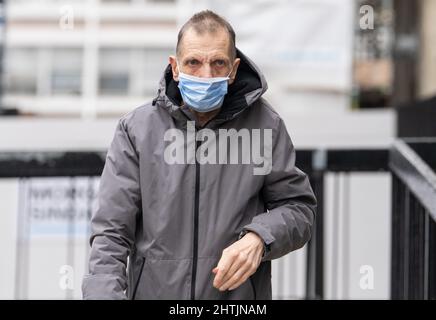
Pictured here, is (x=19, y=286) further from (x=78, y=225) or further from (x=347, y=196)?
(x=347, y=196)

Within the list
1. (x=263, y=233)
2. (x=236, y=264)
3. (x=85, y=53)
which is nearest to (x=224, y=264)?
(x=236, y=264)

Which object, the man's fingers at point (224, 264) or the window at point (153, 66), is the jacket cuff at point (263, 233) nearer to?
the man's fingers at point (224, 264)

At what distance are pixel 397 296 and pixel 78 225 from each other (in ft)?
8.84

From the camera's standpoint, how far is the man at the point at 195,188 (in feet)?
9.16

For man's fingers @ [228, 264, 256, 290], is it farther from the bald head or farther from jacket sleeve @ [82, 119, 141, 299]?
the bald head

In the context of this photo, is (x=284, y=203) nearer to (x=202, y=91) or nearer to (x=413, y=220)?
(x=202, y=91)

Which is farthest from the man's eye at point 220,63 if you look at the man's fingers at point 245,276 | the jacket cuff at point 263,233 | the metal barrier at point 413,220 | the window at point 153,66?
the window at point 153,66

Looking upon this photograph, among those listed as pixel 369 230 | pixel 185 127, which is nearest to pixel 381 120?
pixel 369 230

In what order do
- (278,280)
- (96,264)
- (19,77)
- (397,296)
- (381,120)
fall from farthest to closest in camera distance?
(19,77) → (381,120) → (278,280) → (397,296) → (96,264)

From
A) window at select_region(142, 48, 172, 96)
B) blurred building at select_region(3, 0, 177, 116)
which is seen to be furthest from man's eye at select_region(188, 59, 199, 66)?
window at select_region(142, 48, 172, 96)

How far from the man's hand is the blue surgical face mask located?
0.42 metres

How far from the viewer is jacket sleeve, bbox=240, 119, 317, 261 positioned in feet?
9.05

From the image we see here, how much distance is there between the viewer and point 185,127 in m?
2.88

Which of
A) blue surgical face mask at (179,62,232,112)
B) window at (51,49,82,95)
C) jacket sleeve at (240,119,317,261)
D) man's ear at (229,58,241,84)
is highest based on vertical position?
window at (51,49,82,95)
